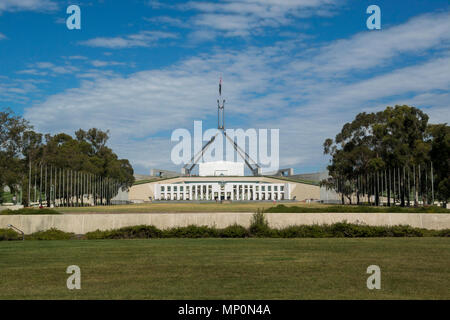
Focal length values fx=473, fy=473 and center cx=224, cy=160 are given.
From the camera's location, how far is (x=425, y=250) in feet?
44.3

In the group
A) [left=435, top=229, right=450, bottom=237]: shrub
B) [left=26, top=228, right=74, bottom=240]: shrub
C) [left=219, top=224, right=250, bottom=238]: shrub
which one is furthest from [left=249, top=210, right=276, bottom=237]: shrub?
[left=26, top=228, right=74, bottom=240]: shrub

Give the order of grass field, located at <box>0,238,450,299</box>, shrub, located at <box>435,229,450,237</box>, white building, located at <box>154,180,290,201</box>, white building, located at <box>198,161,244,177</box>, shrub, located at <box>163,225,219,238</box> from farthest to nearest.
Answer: white building, located at <box>198,161,244,177</box>
white building, located at <box>154,180,290,201</box>
shrub, located at <box>435,229,450,237</box>
shrub, located at <box>163,225,219,238</box>
grass field, located at <box>0,238,450,299</box>

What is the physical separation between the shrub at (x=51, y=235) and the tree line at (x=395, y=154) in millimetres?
40553

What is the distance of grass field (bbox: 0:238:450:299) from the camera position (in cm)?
785

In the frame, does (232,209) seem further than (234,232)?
Yes

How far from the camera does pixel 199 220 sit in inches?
788

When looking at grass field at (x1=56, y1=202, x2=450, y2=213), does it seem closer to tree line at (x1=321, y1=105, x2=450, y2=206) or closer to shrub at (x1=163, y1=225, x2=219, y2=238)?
shrub at (x1=163, y1=225, x2=219, y2=238)

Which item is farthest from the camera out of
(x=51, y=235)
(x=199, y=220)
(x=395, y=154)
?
(x=395, y=154)

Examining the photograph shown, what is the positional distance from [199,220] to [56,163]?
1901 inches

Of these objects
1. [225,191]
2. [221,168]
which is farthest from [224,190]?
[221,168]

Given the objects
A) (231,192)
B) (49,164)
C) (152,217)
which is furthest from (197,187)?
(152,217)

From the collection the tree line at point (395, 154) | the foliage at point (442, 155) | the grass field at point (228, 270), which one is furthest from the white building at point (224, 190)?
the grass field at point (228, 270)

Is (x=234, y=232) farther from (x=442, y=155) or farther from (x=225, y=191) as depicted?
(x=225, y=191)

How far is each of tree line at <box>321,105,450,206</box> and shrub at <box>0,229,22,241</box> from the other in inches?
1649
